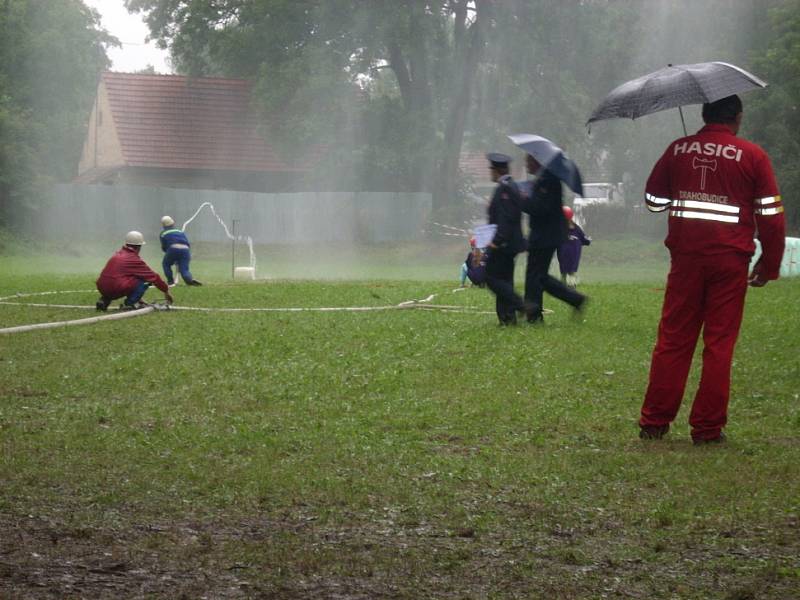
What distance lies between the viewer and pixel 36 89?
53188mm

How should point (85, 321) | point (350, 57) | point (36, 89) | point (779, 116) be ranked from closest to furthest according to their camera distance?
point (85, 321) → point (779, 116) → point (350, 57) → point (36, 89)

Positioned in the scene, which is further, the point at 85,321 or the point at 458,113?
the point at 458,113

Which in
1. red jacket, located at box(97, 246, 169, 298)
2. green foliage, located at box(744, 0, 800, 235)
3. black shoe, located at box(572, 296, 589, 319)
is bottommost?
black shoe, located at box(572, 296, 589, 319)

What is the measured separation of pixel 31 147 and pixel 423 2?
16.2m

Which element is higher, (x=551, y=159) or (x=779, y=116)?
(x=779, y=116)

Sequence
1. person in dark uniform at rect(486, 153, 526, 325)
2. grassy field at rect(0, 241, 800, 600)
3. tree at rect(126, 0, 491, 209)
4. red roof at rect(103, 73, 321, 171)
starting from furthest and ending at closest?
1. red roof at rect(103, 73, 321, 171)
2. tree at rect(126, 0, 491, 209)
3. person in dark uniform at rect(486, 153, 526, 325)
4. grassy field at rect(0, 241, 800, 600)

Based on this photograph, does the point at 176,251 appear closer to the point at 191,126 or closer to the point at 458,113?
the point at 458,113

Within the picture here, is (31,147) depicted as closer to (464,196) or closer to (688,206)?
(464,196)

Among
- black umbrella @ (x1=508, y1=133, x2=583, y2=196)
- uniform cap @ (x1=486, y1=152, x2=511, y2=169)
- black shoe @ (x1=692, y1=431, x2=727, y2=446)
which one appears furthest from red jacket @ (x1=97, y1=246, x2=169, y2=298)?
black shoe @ (x1=692, y1=431, x2=727, y2=446)

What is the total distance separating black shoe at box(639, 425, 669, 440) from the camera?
24.8ft

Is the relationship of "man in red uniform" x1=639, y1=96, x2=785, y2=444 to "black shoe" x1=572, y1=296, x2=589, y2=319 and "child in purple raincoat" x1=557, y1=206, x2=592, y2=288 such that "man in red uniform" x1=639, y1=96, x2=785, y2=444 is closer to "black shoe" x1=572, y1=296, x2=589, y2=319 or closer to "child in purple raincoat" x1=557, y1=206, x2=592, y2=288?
"black shoe" x1=572, y1=296, x2=589, y2=319

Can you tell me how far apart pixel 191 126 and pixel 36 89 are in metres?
6.68

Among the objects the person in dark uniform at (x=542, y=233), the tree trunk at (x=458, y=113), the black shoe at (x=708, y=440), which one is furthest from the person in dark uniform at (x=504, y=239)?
the tree trunk at (x=458, y=113)

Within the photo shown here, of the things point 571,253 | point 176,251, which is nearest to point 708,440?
point 571,253
